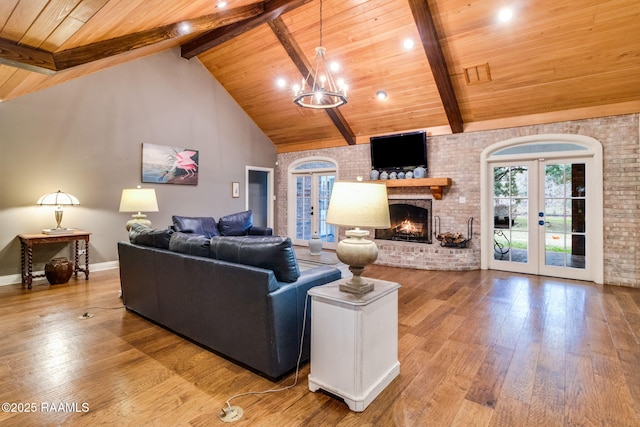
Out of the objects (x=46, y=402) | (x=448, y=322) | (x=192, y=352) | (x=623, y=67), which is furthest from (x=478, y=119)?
(x=46, y=402)

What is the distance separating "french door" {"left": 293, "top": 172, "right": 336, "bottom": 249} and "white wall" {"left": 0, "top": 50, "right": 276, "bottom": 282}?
1578mm

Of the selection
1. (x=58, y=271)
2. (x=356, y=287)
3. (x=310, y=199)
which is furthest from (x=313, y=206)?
(x=356, y=287)

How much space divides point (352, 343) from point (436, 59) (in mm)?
4254

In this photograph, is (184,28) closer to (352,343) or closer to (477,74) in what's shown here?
(477,74)

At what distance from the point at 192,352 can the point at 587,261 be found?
18.4ft

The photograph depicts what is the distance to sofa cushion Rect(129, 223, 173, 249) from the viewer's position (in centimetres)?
312

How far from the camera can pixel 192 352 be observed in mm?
2629

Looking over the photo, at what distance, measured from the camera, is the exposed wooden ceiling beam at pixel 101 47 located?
2.73 metres

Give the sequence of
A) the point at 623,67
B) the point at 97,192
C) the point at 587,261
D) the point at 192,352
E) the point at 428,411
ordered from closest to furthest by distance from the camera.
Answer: the point at 428,411
the point at 192,352
the point at 623,67
the point at 587,261
the point at 97,192

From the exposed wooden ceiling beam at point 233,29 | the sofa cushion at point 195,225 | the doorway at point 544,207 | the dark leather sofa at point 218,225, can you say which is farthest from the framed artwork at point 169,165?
the doorway at point 544,207

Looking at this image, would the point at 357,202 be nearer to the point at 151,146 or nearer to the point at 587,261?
the point at 587,261

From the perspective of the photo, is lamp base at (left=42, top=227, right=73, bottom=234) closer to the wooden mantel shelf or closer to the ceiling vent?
the wooden mantel shelf

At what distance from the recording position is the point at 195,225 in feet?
17.4

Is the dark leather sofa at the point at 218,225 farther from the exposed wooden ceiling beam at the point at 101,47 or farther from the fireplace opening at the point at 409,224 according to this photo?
the fireplace opening at the point at 409,224
